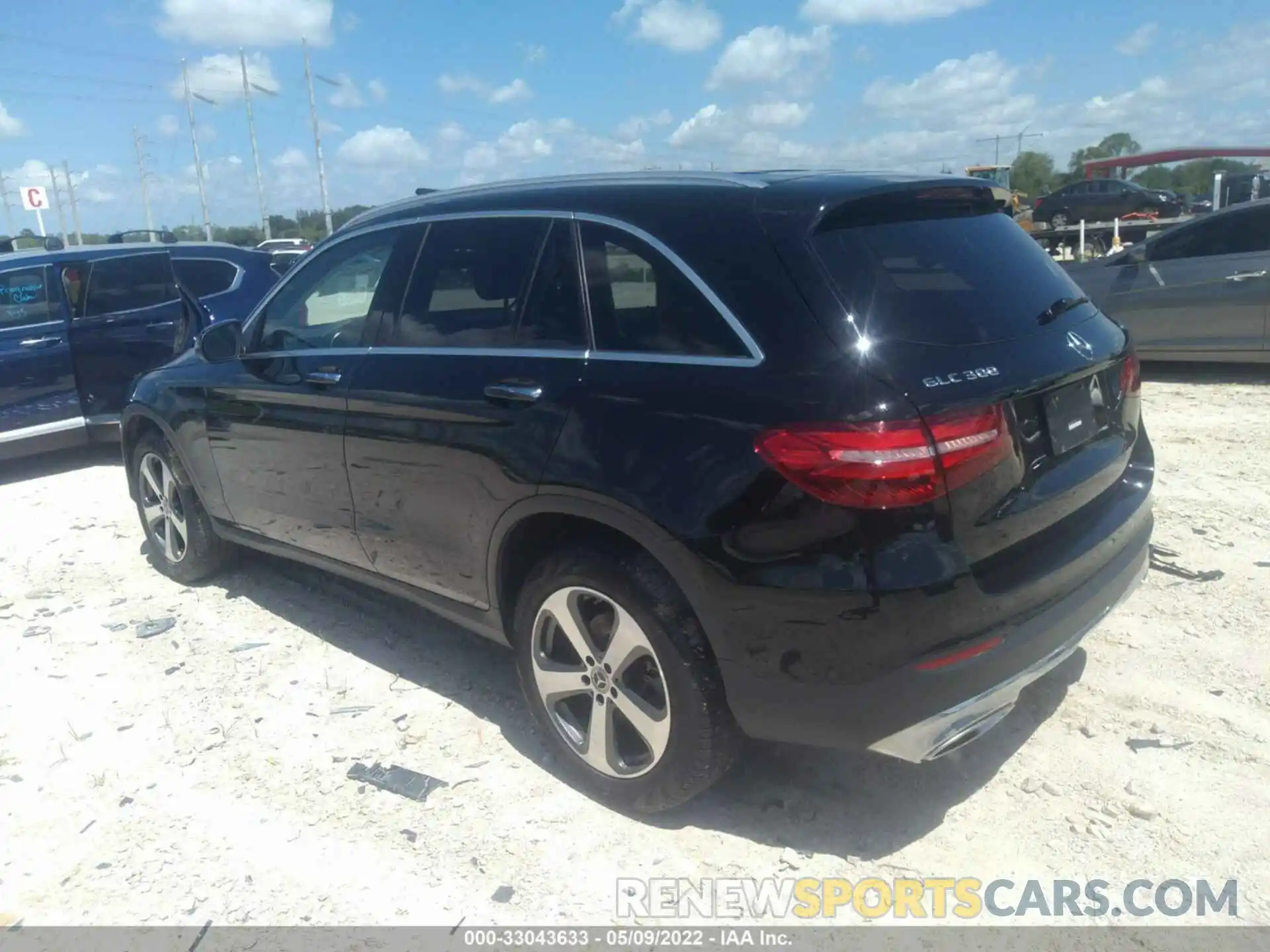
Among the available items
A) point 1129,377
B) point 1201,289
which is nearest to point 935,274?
point 1129,377

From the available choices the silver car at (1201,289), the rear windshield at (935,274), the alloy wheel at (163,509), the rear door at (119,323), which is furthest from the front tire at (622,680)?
the silver car at (1201,289)

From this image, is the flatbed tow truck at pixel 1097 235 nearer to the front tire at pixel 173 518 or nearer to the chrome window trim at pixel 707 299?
the front tire at pixel 173 518

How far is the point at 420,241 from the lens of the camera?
12.2 ft

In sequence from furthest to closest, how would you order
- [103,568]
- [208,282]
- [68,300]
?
[208,282]
[68,300]
[103,568]

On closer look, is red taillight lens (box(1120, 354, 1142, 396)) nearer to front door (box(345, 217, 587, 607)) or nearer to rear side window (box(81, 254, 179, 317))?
front door (box(345, 217, 587, 607))

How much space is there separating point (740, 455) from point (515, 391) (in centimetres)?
91

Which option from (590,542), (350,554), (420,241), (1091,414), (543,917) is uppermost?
(420,241)

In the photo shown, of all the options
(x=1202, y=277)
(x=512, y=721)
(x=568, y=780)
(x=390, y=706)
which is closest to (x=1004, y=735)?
(x=568, y=780)

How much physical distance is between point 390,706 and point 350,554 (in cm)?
63

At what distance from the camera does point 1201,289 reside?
8461 mm

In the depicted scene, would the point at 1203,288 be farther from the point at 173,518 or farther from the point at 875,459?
the point at 173,518

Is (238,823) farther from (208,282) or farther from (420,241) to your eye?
(208,282)

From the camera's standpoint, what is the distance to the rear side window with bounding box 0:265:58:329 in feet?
25.9

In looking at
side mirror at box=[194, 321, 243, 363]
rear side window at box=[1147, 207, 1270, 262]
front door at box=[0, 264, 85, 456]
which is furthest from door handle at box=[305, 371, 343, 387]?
rear side window at box=[1147, 207, 1270, 262]
